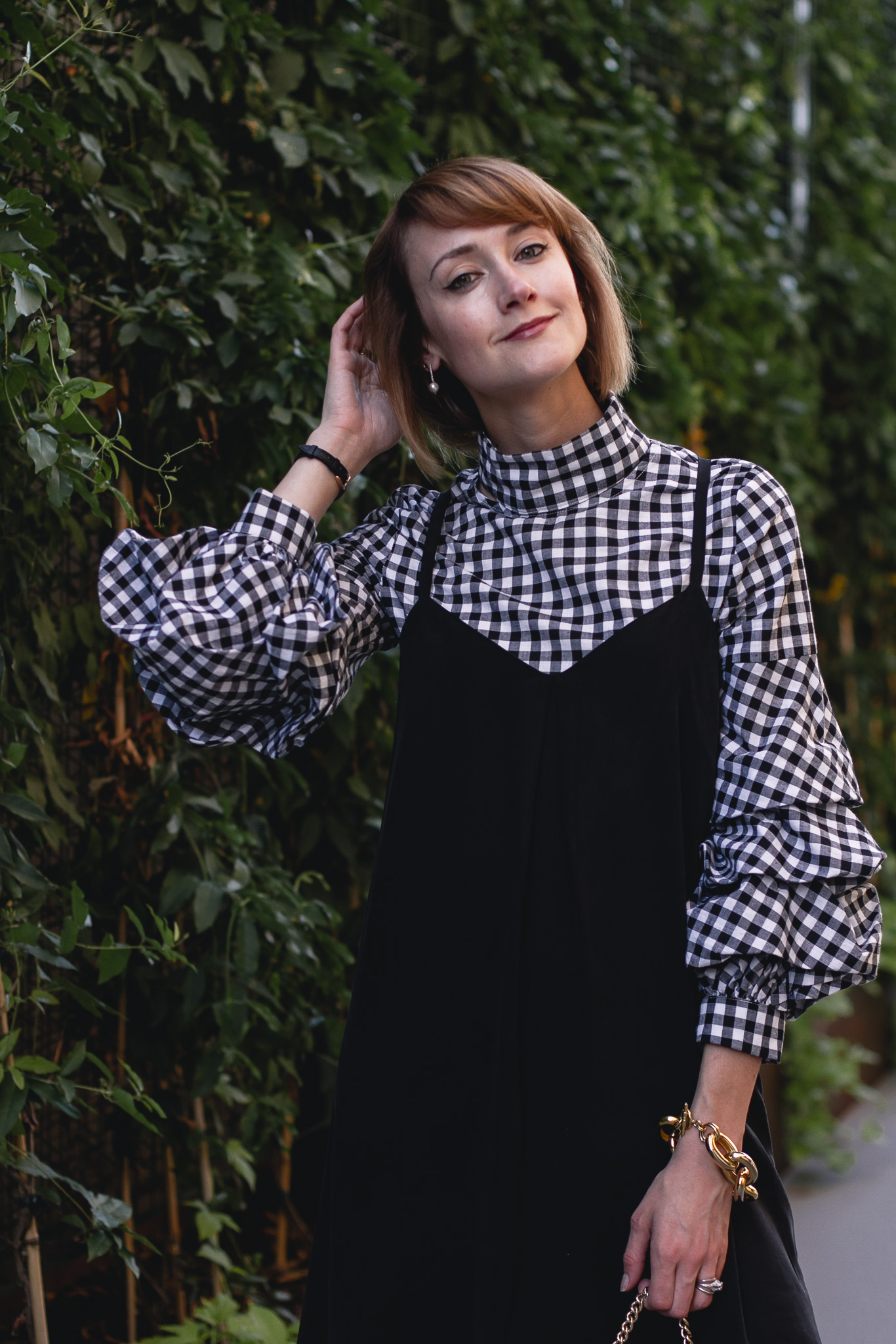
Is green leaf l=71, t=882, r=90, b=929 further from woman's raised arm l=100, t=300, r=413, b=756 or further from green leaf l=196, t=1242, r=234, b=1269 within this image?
green leaf l=196, t=1242, r=234, b=1269

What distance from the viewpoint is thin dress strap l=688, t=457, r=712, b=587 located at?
114cm

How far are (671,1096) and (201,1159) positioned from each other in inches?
35.6

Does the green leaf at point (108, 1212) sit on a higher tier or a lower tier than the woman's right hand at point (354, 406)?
lower

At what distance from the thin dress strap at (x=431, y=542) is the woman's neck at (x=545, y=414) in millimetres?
91

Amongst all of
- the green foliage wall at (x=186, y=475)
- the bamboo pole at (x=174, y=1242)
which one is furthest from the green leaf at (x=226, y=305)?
the bamboo pole at (x=174, y=1242)

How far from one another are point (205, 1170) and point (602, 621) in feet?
3.53

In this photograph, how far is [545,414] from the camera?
4.04 ft

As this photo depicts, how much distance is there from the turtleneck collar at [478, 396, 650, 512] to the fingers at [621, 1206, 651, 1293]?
0.65m

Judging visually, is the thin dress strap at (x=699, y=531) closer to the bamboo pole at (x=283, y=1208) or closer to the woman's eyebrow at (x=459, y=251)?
the woman's eyebrow at (x=459, y=251)

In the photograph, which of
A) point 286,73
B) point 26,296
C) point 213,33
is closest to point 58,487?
point 26,296

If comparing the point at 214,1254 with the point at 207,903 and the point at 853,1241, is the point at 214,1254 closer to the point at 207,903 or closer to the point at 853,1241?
the point at 207,903

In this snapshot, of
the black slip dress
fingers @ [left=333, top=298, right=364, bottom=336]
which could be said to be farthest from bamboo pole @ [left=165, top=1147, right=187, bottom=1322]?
fingers @ [left=333, top=298, right=364, bottom=336]

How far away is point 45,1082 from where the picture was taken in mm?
Result: 1366

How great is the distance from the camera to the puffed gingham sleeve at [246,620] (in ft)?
3.89
